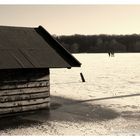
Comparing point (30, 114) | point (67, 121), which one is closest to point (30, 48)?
point (30, 114)

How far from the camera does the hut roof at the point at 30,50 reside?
14006mm

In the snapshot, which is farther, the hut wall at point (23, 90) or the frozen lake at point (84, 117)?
the hut wall at point (23, 90)

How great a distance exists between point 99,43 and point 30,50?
451ft

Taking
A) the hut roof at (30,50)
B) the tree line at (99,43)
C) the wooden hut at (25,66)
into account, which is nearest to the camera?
the wooden hut at (25,66)

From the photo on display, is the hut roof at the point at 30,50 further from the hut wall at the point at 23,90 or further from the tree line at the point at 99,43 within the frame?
the tree line at the point at 99,43

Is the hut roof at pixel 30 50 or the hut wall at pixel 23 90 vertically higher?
the hut roof at pixel 30 50

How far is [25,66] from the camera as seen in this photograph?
1373 cm

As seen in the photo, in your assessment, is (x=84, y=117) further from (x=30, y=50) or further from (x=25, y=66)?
(x=30, y=50)

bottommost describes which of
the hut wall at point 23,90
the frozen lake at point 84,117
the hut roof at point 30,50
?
the frozen lake at point 84,117

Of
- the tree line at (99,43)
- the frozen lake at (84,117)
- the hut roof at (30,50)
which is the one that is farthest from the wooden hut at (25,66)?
the tree line at (99,43)

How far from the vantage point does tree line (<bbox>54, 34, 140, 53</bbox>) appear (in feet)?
463

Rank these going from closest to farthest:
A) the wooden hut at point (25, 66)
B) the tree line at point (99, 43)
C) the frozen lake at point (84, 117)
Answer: the frozen lake at point (84, 117) → the wooden hut at point (25, 66) → the tree line at point (99, 43)

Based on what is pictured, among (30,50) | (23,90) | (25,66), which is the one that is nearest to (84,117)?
(23,90)
